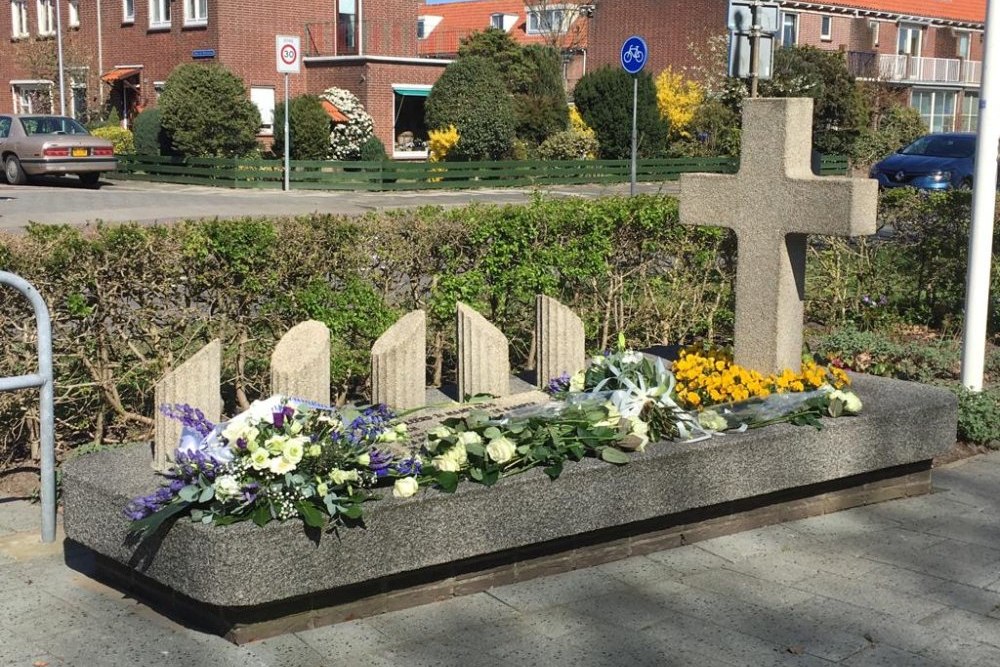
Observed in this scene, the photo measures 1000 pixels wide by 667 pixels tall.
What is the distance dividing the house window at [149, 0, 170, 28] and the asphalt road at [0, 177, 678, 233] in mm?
8331

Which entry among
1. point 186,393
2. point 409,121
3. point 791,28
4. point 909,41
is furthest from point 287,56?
point 909,41

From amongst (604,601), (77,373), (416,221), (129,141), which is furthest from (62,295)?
(129,141)

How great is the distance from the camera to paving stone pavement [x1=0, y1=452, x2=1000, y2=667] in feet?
14.9

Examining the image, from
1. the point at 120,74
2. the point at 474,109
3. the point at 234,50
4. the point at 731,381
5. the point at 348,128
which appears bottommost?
the point at 731,381

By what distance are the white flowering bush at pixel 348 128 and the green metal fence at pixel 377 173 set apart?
8.46 feet

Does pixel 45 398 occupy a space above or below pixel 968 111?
below

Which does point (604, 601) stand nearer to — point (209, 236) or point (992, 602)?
point (992, 602)

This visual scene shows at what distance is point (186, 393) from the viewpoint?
5285 mm

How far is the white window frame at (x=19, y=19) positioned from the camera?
141 ft

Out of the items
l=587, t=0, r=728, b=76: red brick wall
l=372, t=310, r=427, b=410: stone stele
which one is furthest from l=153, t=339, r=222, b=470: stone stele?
l=587, t=0, r=728, b=76: red brick wall

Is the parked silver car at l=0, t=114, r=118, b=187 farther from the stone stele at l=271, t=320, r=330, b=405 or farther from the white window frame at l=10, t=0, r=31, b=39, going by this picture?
the stone stele at l=271, t=320, r=330, b=405

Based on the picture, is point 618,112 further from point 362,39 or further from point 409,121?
point 362,39

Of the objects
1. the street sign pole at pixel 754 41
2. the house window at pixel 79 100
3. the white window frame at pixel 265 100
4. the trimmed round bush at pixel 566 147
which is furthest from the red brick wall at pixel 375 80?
the street sign pole at pixel 754 41

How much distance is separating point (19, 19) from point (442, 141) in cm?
1928
